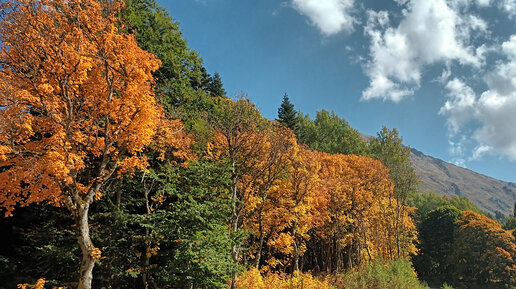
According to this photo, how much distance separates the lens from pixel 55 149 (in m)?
8.79

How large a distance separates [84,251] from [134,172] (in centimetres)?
540

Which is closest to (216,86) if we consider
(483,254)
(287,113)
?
(287,113)

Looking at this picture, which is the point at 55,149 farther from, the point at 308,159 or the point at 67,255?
the point at 308,159

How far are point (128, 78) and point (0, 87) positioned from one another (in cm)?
368

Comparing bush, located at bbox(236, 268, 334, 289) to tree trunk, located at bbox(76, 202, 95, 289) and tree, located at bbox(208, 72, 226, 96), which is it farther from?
tree, located at bbox(208, 72, 226, 96)

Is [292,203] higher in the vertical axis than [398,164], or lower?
lower

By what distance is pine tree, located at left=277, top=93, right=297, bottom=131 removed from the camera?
40.1m

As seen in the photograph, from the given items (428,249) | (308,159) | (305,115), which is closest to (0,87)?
(308,159)

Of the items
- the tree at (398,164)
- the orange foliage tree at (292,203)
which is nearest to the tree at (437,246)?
the tree at (398,164)

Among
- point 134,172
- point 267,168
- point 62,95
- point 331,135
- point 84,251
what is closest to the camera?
point 84,251

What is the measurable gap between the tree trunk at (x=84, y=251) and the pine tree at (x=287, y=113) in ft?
106

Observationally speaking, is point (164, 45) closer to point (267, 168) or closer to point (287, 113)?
point (267, 168)

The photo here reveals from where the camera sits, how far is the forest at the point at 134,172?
346 inches

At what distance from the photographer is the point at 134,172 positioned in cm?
1394
